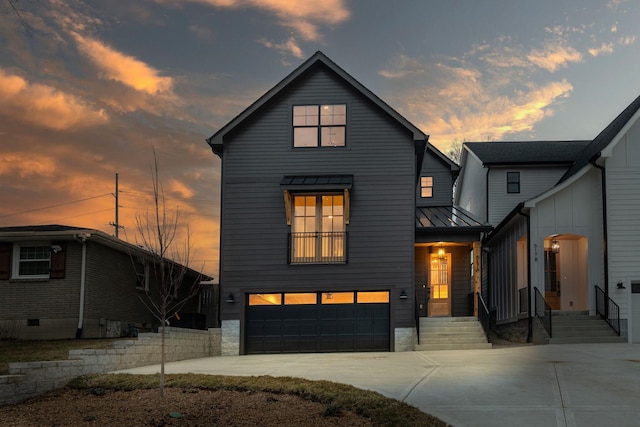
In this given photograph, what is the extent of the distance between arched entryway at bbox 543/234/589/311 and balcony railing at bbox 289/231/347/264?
7574 mm

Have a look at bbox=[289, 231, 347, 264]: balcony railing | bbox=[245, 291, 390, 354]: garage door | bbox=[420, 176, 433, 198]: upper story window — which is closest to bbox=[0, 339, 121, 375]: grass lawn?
bbox=[245, 291, 390, 354]: garage door

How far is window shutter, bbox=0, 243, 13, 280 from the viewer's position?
2153cm

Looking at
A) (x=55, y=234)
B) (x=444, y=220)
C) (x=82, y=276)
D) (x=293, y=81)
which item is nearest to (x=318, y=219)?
(x=293, y=81)

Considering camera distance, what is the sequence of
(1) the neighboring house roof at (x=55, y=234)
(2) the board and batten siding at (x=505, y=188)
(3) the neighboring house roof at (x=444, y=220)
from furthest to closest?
1. (2) the board and batten siding at (x=505, y=188)
2. (3) the neighboring house roof at (x=444, y=220)
3. (1) the neighboring house roof at (x=55, y=234)

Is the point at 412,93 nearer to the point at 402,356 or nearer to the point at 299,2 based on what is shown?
the point at 299,2

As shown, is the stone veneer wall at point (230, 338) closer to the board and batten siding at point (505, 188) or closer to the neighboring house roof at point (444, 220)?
the neighboring house roof at point (444, 220)

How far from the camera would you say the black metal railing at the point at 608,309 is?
20737 millimetres

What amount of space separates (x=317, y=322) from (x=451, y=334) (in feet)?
13.6

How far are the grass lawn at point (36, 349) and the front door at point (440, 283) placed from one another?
12.6 metres

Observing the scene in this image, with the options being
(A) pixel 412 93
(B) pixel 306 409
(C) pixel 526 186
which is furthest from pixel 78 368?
(C) pixel 526 186

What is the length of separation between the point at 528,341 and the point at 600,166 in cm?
597

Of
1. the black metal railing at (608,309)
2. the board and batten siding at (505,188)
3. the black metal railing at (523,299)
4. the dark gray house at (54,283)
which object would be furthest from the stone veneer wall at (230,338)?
the board and batten siding at (505,188)

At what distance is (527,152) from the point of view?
29.6m

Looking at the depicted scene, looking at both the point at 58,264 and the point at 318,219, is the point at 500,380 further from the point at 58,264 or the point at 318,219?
the point at 58,264
